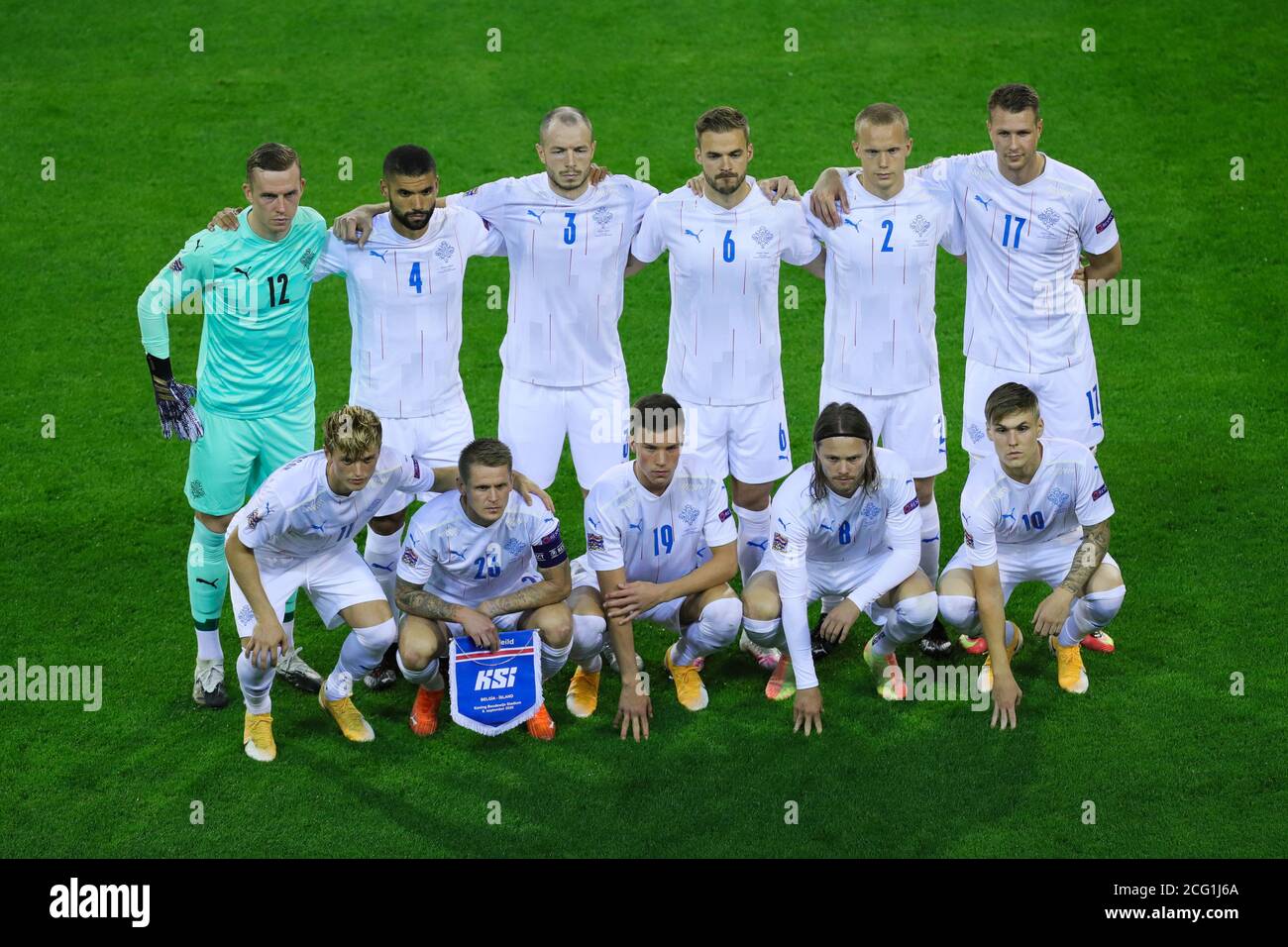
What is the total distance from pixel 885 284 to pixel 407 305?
216cm

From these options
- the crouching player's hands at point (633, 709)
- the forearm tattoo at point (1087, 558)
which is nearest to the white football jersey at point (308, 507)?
the crouching player's hands at point (633, 709)

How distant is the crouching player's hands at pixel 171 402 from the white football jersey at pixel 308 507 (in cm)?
50

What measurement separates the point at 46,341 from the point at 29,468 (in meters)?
1.48

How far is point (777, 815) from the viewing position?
6.86m

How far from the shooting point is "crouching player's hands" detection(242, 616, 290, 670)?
696 centimetres

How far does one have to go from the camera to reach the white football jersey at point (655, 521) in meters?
7.34

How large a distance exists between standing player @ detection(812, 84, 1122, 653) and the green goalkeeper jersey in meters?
2.37

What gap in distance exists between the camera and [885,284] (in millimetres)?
7723

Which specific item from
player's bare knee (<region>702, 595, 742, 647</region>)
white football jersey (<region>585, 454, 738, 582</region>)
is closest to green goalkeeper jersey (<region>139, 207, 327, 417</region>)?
Answer: white football jersey (<region>585, 454, 738, 582</region>)

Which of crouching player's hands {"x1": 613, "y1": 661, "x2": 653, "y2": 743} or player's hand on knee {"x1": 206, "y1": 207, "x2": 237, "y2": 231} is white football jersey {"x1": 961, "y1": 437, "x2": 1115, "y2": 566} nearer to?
crouching player's hands {"x1": 613, "y1": 661, "x2": 653, "y2": 743}

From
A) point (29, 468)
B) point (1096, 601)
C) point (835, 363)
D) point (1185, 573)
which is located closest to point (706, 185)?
point (835, 363)

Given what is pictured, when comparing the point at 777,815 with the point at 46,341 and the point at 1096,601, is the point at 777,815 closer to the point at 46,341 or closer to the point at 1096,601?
the point at 1096,601

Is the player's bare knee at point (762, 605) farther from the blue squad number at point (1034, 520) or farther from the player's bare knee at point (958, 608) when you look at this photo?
the blue squad number at point (1034, 520)

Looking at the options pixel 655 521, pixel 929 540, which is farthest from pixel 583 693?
pixel 929 540
